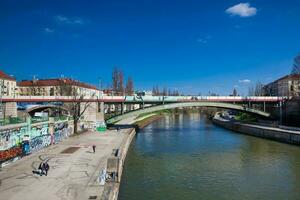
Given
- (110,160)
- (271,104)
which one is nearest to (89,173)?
(110,160)

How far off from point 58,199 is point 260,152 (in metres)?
29.5

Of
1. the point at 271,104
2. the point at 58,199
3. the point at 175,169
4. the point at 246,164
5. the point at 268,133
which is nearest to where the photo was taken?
the point at 58,199

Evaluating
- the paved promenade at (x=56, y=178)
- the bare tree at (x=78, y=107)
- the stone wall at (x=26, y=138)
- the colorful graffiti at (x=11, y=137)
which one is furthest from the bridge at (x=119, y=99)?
the paved promenade at (x=56, y=178)

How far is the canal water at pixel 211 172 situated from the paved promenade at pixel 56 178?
8.87 feet

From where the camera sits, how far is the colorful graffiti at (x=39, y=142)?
114 feet

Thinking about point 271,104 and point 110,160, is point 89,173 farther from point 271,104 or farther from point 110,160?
point 271,104

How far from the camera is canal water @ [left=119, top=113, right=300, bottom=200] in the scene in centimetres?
2323

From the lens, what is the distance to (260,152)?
41625mm

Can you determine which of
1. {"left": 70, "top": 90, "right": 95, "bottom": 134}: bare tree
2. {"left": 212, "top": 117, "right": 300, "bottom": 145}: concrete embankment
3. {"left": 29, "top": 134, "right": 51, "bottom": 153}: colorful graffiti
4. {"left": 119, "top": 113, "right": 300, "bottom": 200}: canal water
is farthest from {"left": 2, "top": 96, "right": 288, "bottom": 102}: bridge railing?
{"left": 29, "top": 134, "right": 51, "bottom": 153}: colorful graffiti

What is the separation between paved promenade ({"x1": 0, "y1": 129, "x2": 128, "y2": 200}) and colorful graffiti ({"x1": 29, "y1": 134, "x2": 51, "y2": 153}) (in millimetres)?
1108

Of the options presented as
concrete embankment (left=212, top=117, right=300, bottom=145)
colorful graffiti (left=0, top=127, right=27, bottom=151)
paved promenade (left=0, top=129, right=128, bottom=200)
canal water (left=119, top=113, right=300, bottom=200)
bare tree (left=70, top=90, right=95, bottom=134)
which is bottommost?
canal water (left=119, top=113, right=300, bottom=200)

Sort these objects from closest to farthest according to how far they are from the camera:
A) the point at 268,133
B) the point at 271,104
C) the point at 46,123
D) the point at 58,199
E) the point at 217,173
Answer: the point at 58,199
the point at 217,173
the point at 46,123
the point at 268,133
the point at 271,104

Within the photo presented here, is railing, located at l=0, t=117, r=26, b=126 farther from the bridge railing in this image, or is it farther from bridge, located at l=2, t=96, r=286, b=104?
the bridge railing

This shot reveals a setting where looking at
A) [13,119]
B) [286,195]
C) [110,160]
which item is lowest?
[286,195]
